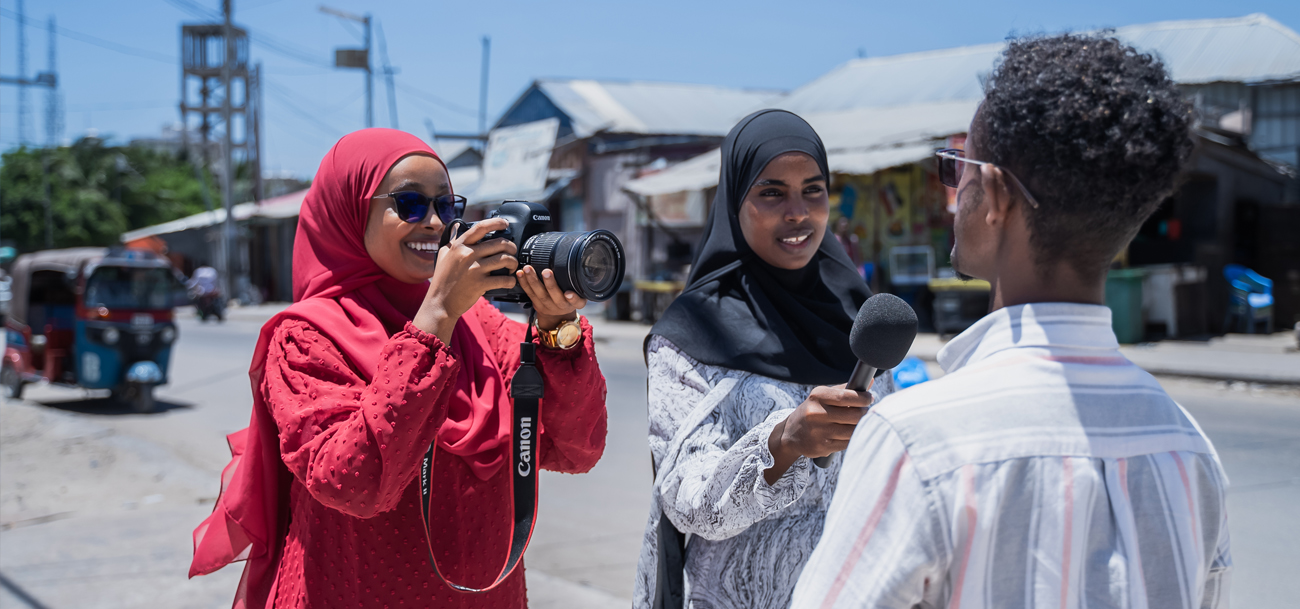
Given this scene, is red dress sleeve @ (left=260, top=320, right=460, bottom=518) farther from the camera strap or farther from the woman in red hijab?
the camera strap

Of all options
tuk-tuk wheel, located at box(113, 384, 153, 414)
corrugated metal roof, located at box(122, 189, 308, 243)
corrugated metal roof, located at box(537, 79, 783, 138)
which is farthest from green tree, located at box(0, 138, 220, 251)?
tuk-tuk wheel, located at box(113, 384, 153, 414)

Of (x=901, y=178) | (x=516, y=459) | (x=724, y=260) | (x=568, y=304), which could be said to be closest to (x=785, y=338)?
(x=724, y=260)

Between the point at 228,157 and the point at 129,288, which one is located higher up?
the point at 228,157

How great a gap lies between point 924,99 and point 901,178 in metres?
4.90

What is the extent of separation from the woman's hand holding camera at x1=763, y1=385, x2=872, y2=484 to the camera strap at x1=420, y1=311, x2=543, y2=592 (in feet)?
1.60

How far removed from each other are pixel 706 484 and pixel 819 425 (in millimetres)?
324

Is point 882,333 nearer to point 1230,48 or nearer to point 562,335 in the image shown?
point 562,335

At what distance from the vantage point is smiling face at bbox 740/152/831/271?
191 cm

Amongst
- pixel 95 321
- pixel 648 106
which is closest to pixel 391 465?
pixel 95 321

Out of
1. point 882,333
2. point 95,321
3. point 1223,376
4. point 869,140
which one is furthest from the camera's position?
point 869,140

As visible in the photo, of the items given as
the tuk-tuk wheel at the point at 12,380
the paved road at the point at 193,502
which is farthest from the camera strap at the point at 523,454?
the tuk-tuk wheel at the point at 12,380

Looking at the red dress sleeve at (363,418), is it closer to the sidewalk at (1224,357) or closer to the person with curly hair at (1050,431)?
the person with curly hair at (1050,431)

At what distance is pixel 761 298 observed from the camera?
1918 mm

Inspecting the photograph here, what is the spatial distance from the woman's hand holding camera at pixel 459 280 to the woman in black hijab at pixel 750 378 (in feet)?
1.44
